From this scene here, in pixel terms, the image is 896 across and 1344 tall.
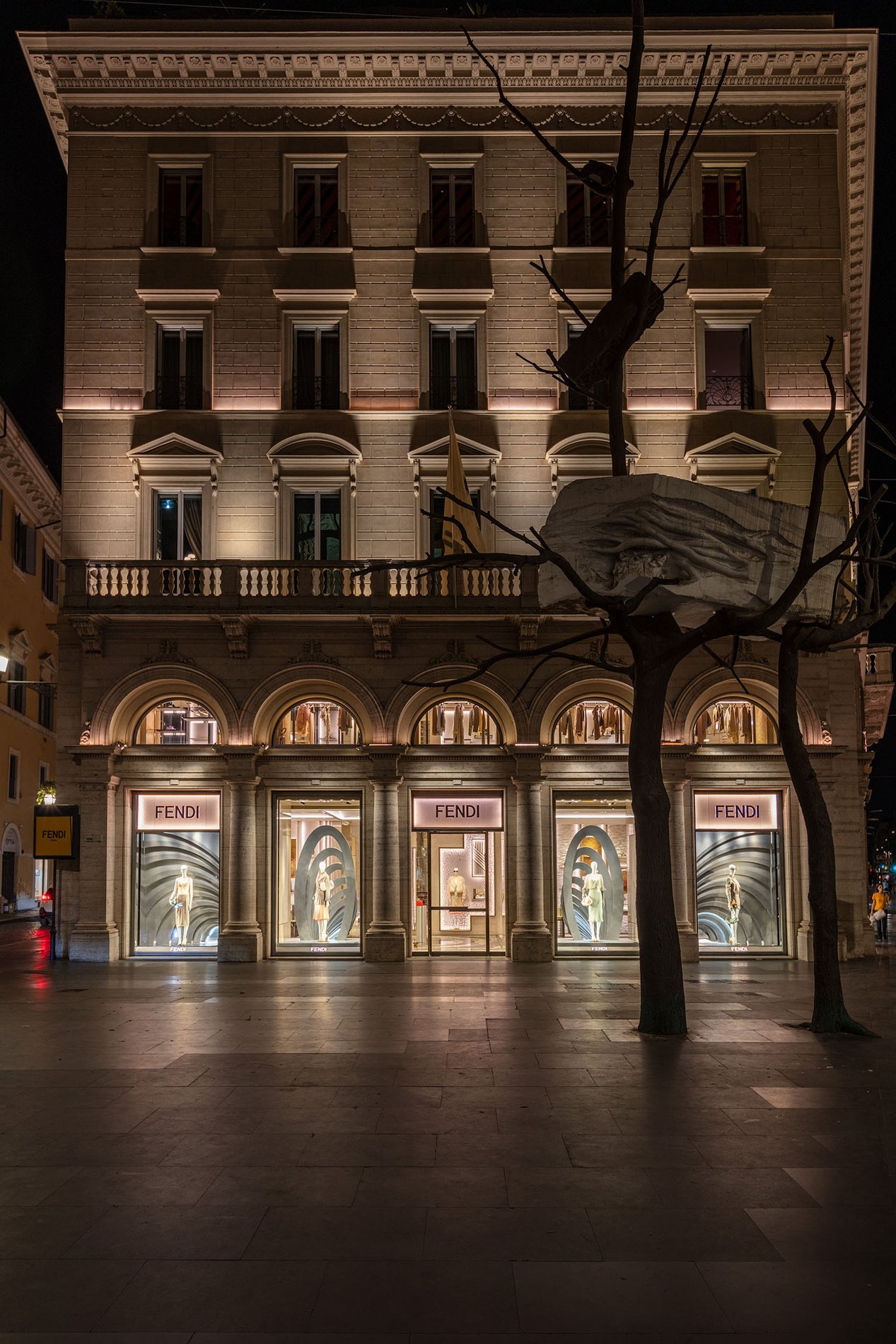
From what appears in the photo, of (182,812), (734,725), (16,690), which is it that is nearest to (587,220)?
(734,725)

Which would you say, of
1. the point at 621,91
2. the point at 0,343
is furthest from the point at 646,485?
the point at 0,343

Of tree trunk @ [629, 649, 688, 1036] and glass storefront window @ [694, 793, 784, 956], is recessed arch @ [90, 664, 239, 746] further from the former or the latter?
tree trunk @ [629, 649, 688, 1036]

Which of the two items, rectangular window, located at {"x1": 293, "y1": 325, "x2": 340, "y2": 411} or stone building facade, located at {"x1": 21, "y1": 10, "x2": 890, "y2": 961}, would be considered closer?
stone building facade, located at {"x1": 21, "y1": 10, "x2": 890, "y2": 961}

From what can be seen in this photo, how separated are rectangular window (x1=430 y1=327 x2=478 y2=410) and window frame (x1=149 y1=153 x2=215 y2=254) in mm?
5801

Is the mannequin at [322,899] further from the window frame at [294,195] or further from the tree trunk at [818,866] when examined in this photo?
the window frame at [294,195]

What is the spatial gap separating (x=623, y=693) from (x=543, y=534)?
41.7 ft

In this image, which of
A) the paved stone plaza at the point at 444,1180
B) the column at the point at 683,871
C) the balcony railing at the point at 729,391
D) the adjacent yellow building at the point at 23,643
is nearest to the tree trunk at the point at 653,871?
the paved stone plaza at the point at 444,1180

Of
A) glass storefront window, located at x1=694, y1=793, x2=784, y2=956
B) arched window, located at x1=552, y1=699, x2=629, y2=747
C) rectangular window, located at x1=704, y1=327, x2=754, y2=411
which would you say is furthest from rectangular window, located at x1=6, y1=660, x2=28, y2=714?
glass storefront window, located at x1=694, y1=793, x2=784, y2=956

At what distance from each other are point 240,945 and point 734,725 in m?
11.8

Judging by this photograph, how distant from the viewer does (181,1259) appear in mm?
7578

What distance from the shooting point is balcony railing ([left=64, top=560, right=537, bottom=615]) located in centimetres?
2642

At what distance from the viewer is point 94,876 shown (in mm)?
26766

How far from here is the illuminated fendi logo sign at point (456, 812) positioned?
89.4ft

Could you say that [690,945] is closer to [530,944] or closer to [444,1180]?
[530,944]
